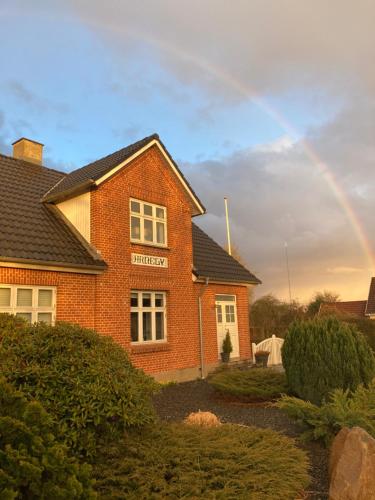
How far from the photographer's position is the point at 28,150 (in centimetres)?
1719

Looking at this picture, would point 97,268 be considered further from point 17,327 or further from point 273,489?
point 273,489

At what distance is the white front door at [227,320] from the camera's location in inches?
658

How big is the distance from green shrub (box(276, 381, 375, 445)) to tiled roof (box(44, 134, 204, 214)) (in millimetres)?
8549

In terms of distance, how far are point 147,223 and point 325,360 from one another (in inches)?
293

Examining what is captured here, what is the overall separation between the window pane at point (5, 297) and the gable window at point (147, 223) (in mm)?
4225

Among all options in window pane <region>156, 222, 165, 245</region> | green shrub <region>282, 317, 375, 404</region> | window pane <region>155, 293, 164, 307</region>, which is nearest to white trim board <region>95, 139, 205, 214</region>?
window pane <region>156, 222, 165, 245</region>

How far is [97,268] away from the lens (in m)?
12.0

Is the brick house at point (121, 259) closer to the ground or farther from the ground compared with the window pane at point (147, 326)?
farther from the ground

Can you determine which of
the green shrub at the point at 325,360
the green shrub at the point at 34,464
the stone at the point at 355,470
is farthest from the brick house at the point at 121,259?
the stone at the point at 355,470

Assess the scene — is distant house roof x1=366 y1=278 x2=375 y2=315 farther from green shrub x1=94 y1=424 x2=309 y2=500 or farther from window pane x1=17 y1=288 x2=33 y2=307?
green shrub x1=94 y1=424 x2=309 y2=500

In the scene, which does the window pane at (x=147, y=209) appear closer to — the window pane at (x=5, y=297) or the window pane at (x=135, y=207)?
the window pane at (x=135, y=207)

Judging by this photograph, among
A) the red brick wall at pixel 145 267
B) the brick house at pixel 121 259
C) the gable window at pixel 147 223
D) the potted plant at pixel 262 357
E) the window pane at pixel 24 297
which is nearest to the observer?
the window pane at pixel 24 297

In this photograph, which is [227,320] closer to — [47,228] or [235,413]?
[235,413]

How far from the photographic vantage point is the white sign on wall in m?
13.4
